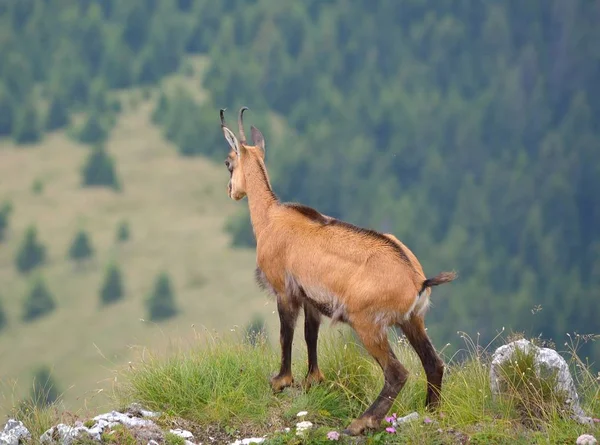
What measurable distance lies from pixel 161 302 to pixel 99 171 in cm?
3894

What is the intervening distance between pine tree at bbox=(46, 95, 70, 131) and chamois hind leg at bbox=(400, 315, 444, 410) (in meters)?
172

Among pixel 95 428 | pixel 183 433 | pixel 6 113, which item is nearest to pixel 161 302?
pixel 6 113

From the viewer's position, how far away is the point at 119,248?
146 metres

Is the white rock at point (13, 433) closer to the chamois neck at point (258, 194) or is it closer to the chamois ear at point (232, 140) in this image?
the chamois neck at point (258, 194)

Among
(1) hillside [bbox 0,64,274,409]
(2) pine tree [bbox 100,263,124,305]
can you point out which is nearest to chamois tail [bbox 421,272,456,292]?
(1) hillside [bbox 0,64,274,409]

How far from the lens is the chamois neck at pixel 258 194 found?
11.7 metres

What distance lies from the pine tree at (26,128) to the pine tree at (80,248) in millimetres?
33949

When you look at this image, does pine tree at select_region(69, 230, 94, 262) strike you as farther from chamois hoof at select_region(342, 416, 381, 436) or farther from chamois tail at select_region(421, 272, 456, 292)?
chamois tail at select_region(421, 272, 456, 292)

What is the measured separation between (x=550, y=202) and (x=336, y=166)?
33.8m

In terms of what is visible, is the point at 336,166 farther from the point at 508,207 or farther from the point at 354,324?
the point at 354,324

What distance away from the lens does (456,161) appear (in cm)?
16262

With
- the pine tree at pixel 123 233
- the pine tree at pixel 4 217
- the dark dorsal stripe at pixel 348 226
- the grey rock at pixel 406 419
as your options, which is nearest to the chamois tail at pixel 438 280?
the dark dorsal stripe at pixel 348 226

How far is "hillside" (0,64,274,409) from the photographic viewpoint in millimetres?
121000

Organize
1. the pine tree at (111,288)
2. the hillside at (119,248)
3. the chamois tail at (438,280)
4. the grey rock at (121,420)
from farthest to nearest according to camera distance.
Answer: the pine tree at (111,288), the hillside at (119,248), the grey rock at (121,420), the chamois tail at (438,280)
